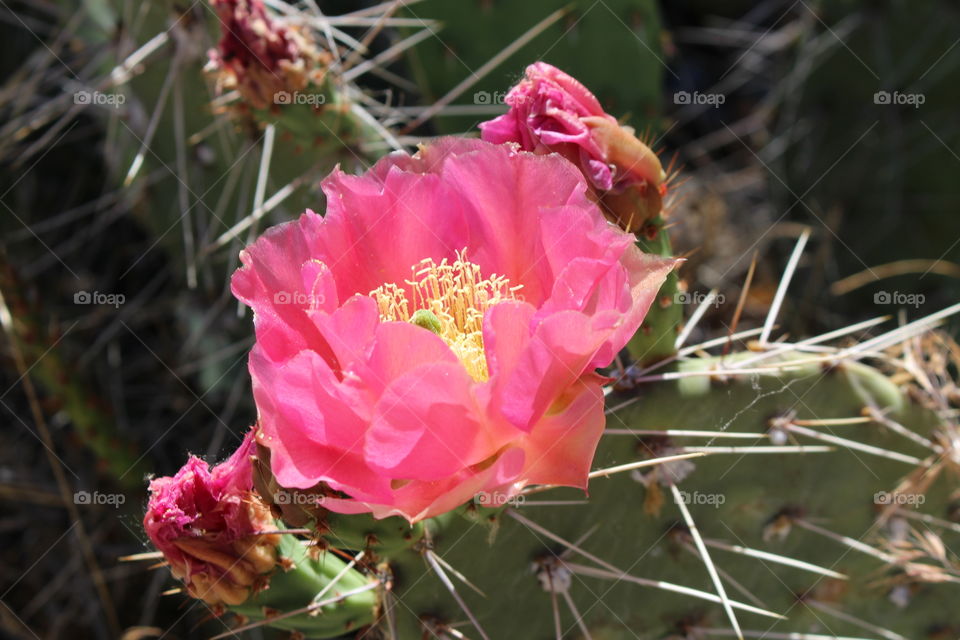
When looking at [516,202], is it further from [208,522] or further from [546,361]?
[208,522]

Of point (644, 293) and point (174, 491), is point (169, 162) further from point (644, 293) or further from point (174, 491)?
point (644, 293)

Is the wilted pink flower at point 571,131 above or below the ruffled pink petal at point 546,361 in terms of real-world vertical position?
above

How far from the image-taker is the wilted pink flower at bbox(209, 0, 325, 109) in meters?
1.37

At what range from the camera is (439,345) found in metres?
0.83

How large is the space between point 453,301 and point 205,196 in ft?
2.76

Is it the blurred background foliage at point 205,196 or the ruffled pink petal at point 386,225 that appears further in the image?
the blurred background foliage at point 205,196

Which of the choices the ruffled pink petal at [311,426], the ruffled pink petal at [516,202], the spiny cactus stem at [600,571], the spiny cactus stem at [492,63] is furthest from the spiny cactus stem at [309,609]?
the spiny cactus stem at [492,63]

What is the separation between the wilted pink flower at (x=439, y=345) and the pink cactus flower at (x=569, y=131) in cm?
9

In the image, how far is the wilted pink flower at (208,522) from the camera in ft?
3.12

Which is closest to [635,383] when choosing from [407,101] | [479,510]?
[479,510]

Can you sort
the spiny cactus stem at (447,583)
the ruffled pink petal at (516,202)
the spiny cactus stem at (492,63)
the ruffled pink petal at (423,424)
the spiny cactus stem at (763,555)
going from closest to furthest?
the ruffled pink petal at (423,424) → the ruffled pink petal at (516,202) → the spiny cactus stem at (447,583) → the spiny cactus stem at (763,555) → the spiny cactus stem at (492,63)

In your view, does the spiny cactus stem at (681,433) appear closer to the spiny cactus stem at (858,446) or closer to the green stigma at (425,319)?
the spiny cactus stem at (858,446)

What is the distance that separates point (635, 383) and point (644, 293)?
0.31m

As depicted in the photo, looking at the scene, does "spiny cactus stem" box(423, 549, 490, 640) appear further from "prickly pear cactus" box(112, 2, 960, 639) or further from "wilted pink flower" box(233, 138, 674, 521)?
"wilted pink flower" box(233, 138, 674, 521)
